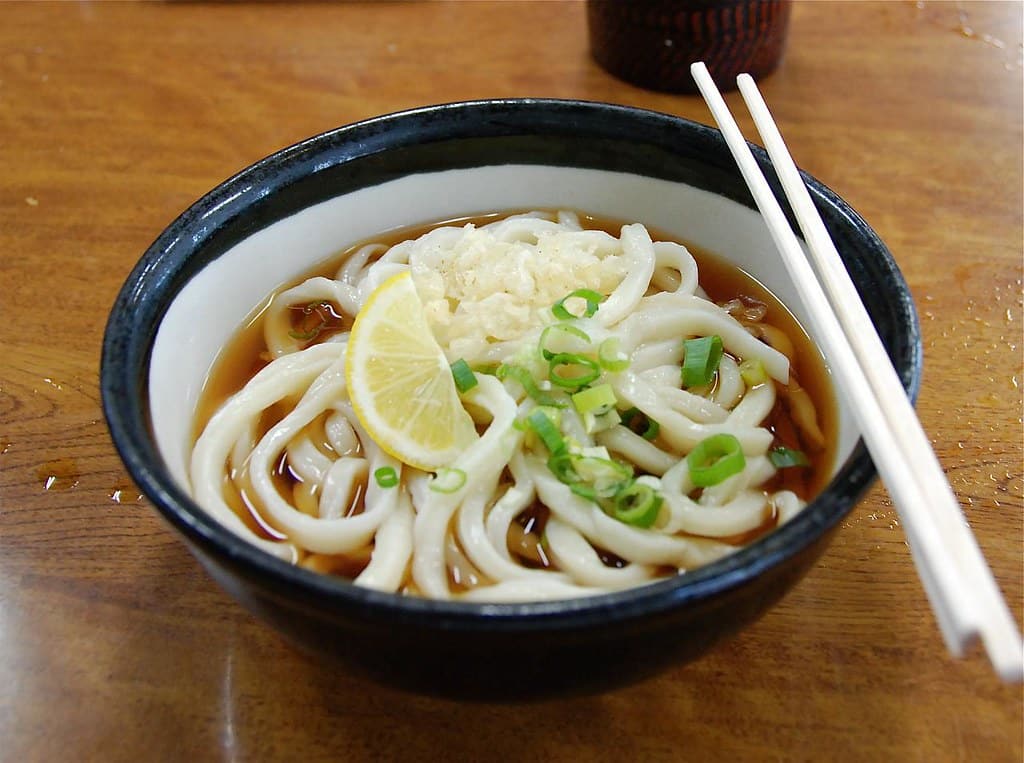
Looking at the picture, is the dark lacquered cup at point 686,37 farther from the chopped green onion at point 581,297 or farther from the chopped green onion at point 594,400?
the chopped green onion at point 594,400

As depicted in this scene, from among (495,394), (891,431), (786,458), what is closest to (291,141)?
(495,394)

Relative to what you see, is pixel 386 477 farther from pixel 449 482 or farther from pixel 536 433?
pixel 536 433

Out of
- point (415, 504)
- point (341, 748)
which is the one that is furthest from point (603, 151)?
point (341, 748)

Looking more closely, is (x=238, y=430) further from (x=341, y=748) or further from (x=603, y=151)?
(x=603, y=151)

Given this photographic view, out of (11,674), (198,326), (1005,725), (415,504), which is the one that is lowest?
(11,674)

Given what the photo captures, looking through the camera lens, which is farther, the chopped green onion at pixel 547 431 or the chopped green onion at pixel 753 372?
the chopped green onion at pixel 753 372

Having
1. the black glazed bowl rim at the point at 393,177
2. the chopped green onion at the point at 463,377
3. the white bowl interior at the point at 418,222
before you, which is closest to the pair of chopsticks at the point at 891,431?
the black glazed bowl rim at the point at 393,177
